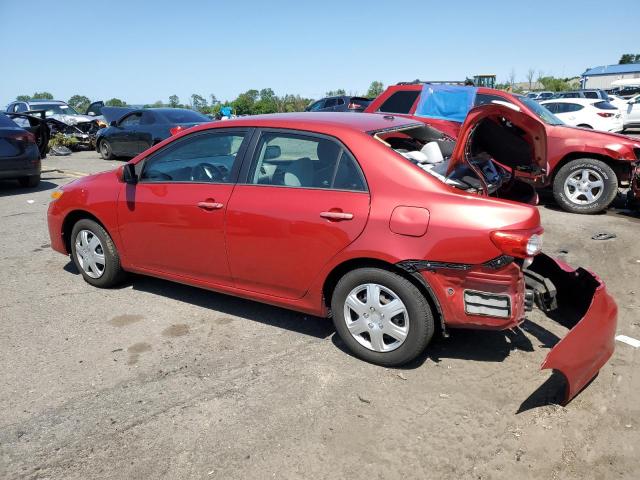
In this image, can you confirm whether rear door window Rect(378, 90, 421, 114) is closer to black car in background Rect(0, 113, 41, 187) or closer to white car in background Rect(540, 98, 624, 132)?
black car in background Rect(0, 113, 41, 187)

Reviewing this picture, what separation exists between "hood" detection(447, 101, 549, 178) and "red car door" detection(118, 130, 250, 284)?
168 centimetres

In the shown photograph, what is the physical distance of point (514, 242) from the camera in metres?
2.98

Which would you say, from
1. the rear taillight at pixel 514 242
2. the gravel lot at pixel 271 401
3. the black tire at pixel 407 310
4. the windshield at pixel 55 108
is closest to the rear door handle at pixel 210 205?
the gravel lot at pixel 271 401

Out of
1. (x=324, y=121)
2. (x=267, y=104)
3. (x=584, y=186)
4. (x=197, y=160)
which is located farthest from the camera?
(x=267, y=104)

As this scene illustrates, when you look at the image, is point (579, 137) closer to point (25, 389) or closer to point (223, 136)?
point (223, 136)

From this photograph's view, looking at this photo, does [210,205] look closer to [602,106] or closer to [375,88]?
[602,106]

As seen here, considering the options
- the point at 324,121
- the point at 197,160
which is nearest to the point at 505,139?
the point at 324,121

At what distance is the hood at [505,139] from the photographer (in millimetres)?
3377

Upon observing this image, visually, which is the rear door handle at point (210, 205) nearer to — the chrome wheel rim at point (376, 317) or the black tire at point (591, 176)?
the chrome wheel rim at point (376, 317)

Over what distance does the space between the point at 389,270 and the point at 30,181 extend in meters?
9.46

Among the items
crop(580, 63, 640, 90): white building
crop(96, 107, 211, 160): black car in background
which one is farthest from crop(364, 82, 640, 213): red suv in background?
crop(580, 63, 640, 90): white building

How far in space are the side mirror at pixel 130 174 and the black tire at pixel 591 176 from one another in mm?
6416

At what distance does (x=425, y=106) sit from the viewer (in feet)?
28.1

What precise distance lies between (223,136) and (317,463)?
2.57 metres
